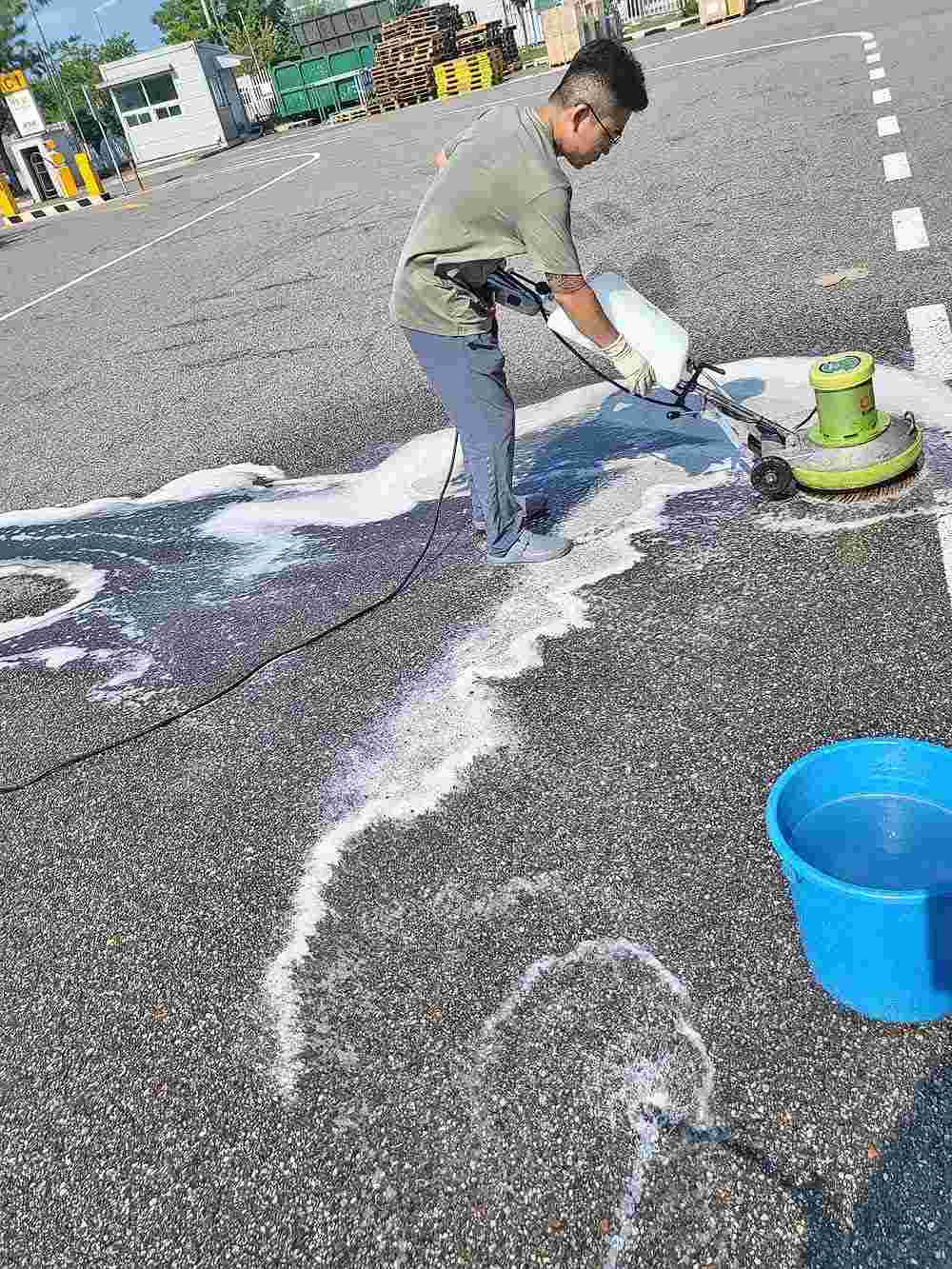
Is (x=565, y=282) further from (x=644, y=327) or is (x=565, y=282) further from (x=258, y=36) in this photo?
(x=258, y=36)

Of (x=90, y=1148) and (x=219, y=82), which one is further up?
(x=219, y=82)

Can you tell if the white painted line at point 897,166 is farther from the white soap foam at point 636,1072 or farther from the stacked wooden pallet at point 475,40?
the stacked wooden pallet at point 475,40

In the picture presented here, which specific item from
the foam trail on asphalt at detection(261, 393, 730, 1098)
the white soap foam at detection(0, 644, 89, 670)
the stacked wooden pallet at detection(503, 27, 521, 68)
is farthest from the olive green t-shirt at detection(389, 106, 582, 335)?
the stacked wooden pallet at detection(503, 27, 521, 68)

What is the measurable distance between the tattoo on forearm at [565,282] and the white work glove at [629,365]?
25cm

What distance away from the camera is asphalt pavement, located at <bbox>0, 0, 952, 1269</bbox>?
1.86m

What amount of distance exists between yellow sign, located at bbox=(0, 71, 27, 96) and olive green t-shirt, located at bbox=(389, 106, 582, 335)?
98.4ft

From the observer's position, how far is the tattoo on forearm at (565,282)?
3.09m

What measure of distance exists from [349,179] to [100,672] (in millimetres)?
12658

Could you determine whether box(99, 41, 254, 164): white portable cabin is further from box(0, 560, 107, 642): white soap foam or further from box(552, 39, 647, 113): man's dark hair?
box(552, 39, 647, 113): man's dark hair

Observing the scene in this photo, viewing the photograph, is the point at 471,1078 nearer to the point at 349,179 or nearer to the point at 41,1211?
the point at 41,1211

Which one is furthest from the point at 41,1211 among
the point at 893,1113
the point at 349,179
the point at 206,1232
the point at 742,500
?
the point at 349,179

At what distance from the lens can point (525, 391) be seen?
18.3 ft

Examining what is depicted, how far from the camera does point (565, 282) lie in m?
3.10

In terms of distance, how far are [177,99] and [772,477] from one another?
3746 centimetres
